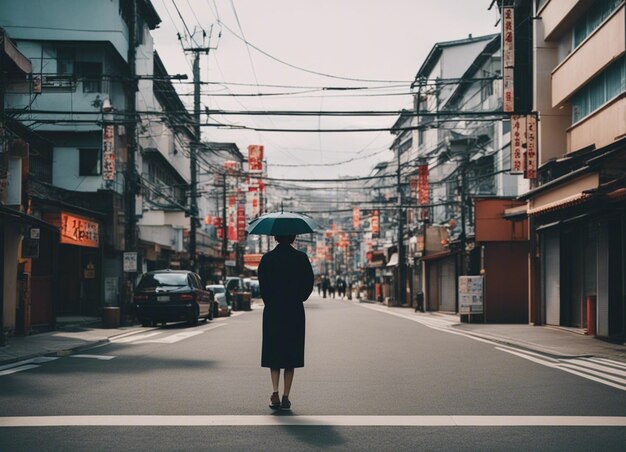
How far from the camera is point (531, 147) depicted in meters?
26.4

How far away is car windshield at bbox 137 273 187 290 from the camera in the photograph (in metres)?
27.8

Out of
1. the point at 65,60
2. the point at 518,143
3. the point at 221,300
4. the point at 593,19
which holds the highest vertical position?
the point at 65,60

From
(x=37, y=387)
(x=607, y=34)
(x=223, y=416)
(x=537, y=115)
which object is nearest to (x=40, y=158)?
(x=537, y=115)

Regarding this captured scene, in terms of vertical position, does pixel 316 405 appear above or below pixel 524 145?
below

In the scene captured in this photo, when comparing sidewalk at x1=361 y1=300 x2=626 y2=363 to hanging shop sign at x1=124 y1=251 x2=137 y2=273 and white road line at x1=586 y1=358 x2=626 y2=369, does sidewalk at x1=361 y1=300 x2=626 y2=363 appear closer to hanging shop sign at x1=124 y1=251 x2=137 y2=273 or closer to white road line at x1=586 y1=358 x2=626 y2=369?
white road line at x1=586 y1=358 x2=626 y2=369

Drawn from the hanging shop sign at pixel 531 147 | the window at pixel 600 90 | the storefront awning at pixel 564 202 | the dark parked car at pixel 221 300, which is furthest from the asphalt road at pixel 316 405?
the dark parked car at pixel 221 300

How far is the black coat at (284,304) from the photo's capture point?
905 centimetres

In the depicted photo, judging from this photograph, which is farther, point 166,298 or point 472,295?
point 472,295

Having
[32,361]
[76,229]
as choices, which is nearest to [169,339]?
[32,361]

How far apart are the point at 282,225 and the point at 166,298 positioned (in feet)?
61.0

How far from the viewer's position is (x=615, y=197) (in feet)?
57.8

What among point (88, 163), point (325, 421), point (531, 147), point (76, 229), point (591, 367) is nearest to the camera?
point (325, 421)

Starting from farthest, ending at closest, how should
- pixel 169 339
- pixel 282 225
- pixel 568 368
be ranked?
pixel 169 339 < pixel 568 368 < pixel 282 225

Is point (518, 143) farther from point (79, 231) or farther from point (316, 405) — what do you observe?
point (316, 405)
